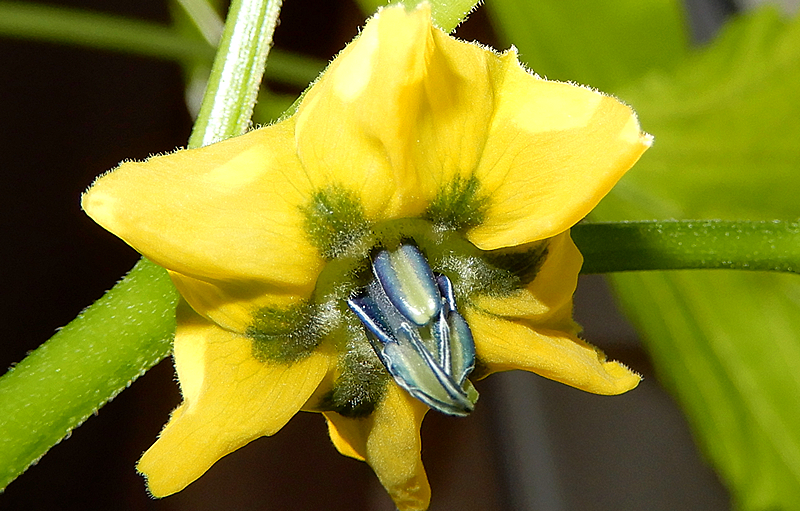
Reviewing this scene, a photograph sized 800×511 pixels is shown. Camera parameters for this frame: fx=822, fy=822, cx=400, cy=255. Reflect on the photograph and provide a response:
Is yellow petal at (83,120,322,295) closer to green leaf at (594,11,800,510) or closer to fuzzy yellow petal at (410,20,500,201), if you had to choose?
fuzzy yellow petal at (410,20,500,201)

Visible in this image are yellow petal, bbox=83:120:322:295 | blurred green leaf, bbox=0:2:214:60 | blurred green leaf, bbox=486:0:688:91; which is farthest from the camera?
blurred green leaf, bbox=486:0:688:91

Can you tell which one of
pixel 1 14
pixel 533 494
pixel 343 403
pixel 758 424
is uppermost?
pixel 1 14

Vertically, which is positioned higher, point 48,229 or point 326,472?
point 48,229

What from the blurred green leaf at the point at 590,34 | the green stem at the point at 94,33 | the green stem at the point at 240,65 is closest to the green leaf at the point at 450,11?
the green stem at the point at 240,65

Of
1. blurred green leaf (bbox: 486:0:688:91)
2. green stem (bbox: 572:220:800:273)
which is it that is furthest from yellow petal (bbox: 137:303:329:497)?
blurred green leaf (bbox: 486:0:688:91)

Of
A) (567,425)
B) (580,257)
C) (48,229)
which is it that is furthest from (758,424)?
(48,229)

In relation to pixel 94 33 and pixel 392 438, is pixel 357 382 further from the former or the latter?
pixel 94 33

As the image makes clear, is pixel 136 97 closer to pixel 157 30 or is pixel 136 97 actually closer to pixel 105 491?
pixel 157 30
